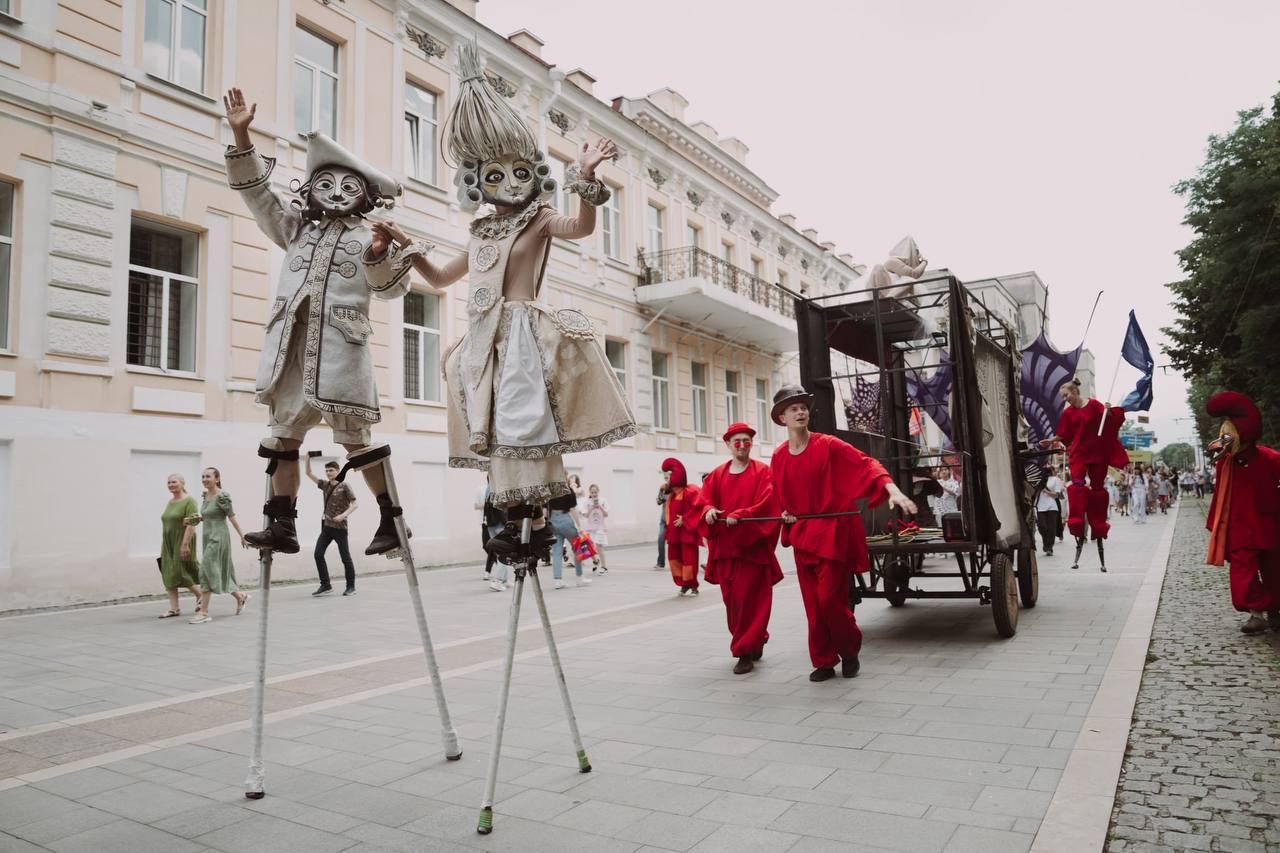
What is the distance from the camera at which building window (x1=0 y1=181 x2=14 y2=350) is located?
1045 centimetres

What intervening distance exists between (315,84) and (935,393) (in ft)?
39.1

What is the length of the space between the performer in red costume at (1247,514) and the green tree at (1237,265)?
11822 mm

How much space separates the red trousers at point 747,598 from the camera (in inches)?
251

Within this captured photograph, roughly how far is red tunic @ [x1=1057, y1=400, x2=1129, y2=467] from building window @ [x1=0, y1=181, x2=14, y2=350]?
1285 centimetres

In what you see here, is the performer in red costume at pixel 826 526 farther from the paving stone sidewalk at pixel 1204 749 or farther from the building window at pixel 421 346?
the building window at pixel 421 346

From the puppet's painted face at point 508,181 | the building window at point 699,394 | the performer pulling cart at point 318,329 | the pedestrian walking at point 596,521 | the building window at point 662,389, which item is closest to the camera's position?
the performer pulling cart at point 318,329

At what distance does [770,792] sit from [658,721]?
53.1 inches

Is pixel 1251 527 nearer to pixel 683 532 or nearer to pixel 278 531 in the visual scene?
pixel 683 532

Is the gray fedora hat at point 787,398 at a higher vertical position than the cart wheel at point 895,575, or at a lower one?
higher

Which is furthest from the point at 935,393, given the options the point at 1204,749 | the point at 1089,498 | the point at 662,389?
the point at 662,389

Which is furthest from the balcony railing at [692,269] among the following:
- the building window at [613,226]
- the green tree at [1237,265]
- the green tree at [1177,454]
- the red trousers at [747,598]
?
the green tree at [1177,454]

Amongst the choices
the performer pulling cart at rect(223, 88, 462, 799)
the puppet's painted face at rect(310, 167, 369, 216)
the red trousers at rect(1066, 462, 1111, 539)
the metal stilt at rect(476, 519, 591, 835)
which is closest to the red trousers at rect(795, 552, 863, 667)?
the metal stilt at rect(476, 519, 591, 835)

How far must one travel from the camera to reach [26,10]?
10805 millimetres

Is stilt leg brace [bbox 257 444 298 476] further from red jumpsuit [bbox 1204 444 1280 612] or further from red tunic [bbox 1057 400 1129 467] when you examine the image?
red tunic [bbox 1057 400 1129 467]
